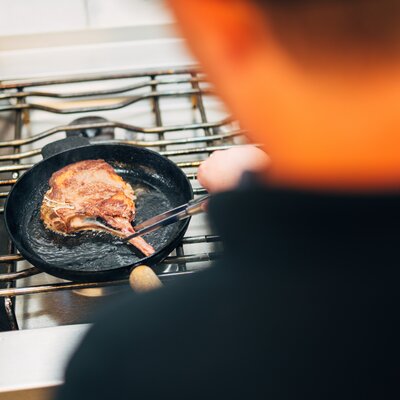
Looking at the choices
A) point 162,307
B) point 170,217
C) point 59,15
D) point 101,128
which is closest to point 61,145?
point 101,128

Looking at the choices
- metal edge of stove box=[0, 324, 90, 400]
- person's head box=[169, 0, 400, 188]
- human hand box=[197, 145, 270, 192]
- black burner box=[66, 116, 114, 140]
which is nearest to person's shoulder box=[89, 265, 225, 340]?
person's head box=[169, 0, 400, 188]

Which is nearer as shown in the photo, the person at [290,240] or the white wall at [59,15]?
the person at [290,240]

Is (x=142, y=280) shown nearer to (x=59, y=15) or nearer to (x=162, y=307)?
(x=162, y=307)

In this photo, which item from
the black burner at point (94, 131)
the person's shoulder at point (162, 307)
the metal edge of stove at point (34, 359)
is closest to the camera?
the person's shoulder at point (162, 307)

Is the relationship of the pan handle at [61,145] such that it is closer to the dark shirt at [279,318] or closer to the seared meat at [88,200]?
the seared meat at [88,200]

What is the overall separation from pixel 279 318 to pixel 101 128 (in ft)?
4.01

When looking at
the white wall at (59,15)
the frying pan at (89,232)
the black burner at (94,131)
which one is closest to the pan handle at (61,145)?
the frying pan at (89,232)

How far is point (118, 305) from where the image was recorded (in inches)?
19.5

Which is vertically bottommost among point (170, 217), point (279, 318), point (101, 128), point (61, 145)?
point (279, 318)

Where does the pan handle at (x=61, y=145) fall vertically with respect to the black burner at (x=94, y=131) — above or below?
below

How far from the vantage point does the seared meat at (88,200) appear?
3.96ft

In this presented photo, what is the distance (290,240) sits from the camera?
1.49ft

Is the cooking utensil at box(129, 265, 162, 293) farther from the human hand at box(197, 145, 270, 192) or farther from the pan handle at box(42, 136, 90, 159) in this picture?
the pan handle at box(42, 136, 90, 159)

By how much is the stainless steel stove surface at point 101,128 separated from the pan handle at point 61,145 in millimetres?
35
